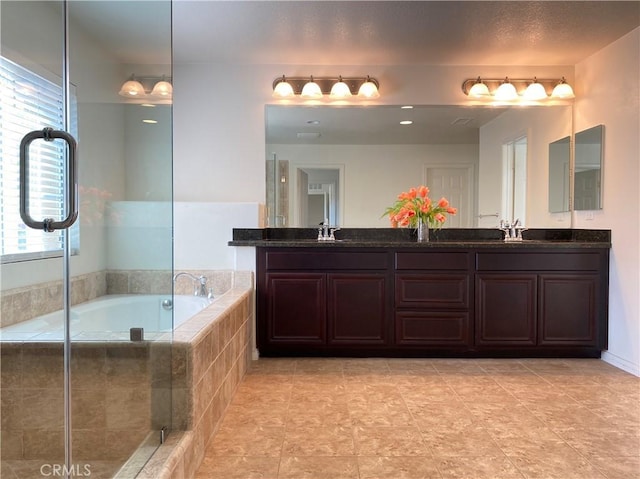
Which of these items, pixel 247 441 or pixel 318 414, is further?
pixel 318 414

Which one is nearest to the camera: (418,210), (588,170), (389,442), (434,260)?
(389,442)

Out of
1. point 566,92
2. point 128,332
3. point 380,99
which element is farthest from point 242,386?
point 566,92

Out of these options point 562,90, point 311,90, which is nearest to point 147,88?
point 311,90

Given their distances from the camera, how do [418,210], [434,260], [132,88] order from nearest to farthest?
[132,88] → [434,260] → [418,210]

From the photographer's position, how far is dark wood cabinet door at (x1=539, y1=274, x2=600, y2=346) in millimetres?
3143

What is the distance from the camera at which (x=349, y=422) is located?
214cm

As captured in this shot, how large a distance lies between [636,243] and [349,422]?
89.2 inches

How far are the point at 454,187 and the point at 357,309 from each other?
4.32ft

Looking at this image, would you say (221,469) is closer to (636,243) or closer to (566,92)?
(636,243)

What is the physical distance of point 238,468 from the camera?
5.73 ft

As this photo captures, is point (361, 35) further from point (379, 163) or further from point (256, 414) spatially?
point (256, 414)

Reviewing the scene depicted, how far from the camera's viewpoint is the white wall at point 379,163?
3.56m

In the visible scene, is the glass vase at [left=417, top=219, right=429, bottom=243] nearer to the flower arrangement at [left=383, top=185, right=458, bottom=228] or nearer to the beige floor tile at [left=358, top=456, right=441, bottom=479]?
the flower arrangement at [left=383, top=185, right=458, bottom=228]

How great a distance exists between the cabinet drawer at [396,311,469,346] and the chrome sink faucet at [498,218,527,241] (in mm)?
854
